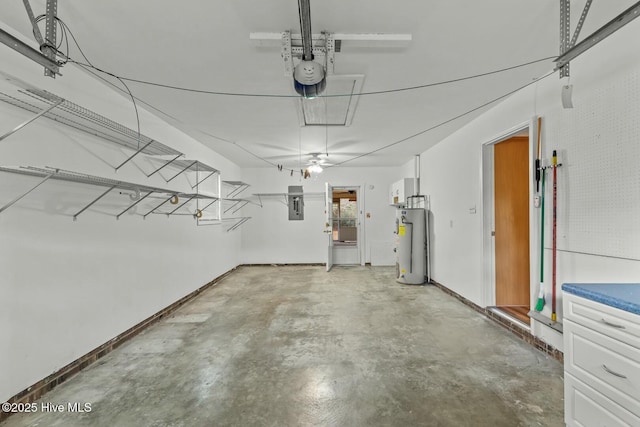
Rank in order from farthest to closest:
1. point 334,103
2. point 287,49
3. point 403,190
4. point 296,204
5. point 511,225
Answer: point 296,204, point 403,190, point 511,225, point 334,103, point 287,49

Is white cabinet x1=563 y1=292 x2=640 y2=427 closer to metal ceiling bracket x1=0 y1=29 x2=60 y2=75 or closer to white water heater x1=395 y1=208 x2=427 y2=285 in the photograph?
metal ceiling bracket x1=0 y1=29 x2=60 y2=75

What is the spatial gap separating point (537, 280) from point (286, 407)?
239 cm

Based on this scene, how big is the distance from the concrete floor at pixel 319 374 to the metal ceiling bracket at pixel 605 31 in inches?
83.4

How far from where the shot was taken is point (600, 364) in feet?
4.26

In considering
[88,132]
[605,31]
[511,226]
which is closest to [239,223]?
[88,132]

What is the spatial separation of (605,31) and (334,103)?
78.8 inches

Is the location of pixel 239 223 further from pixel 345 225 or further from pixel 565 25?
pixel 565 25

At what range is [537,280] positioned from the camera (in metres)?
2.47

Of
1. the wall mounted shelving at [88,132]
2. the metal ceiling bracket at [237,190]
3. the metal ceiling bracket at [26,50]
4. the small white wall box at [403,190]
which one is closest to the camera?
the metal ceiling bracket at [26,50]

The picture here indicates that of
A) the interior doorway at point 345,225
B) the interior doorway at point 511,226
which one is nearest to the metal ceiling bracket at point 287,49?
the interior doorway at point 511,226

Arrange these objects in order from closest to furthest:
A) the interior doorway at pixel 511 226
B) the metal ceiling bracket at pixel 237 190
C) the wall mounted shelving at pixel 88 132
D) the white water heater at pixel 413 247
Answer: the wall mounted shelving at pixel 88 132, the interior doorway at pixel 511 226, the white water heater at pixel 413 247, the metal ceiling bracket at pixel 237 190

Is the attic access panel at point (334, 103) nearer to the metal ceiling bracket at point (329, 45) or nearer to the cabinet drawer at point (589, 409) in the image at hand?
the metal ceiling bracket at point (329, 45)

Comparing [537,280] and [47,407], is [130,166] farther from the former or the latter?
[537,280]

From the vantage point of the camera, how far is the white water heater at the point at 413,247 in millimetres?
4863
